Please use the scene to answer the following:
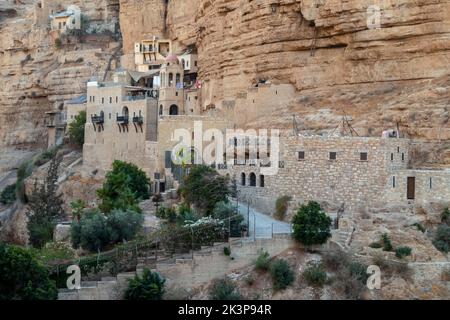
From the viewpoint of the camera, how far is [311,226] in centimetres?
2955

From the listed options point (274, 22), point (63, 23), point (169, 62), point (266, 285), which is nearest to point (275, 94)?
point (274, 22)

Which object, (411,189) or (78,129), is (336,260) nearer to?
(411,189)

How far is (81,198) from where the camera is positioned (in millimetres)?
44906

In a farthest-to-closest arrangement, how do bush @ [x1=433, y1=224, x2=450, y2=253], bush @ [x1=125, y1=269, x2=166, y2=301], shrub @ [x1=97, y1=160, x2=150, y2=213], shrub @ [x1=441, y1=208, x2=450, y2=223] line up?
1. shrub @ [x1=97, y1=160, x2=150, y2=213]
2. shrub @ [x1=441, y1=208, x2=450, y2=223]
3. bush @ [x1=433, y1=224, x2=450, y2=253]
4. bush @ [x1=125, y1=269, x2=166, y2=301]

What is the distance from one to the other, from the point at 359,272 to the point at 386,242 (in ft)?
5.07

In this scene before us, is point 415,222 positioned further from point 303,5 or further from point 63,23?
point 63,23

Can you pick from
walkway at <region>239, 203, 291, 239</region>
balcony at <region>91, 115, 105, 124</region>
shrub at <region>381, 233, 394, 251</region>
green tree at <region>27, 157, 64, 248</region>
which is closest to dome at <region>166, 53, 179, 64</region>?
balcony at <region>91, 115, 105, 124</region>

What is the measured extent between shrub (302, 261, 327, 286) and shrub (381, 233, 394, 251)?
2.03m

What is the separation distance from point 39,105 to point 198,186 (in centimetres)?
2574

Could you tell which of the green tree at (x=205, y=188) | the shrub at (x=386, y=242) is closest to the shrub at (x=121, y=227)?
the green tree at (x=205, y=188)

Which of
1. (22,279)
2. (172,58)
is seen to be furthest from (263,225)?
(172,58)

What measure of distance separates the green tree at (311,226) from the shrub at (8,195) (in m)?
25.8

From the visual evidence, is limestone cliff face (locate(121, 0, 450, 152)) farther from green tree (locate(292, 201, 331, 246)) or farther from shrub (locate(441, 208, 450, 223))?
green tree (locate(292, 201, 331, 246))

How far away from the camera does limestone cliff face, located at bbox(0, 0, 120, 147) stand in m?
55.9
